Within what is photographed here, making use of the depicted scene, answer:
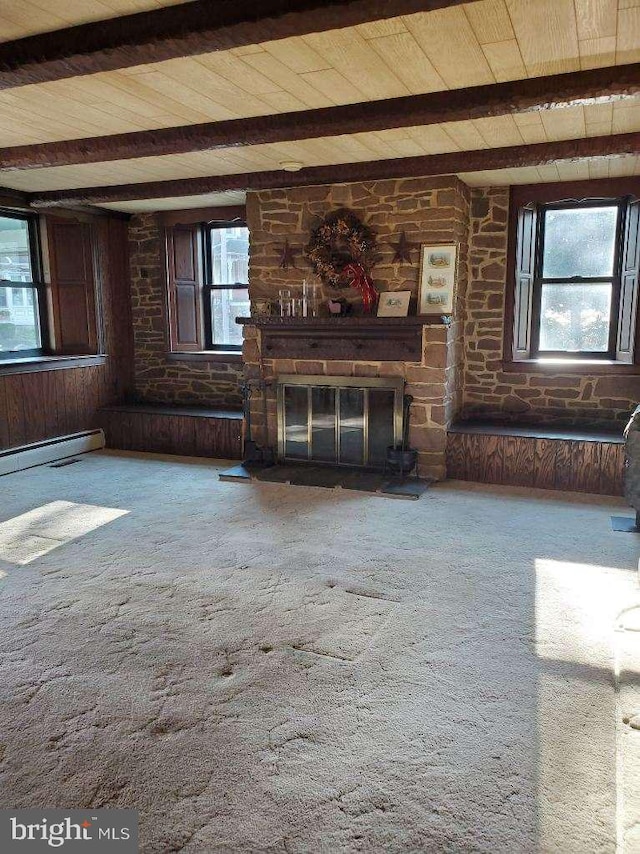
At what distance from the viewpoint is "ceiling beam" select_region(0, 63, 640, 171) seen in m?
3.08

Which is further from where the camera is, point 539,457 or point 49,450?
point 49,450

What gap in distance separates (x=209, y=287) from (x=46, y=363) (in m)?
1.86

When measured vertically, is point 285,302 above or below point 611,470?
A: above

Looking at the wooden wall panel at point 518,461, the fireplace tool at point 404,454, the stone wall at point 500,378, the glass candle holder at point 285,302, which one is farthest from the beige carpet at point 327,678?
the glass candle holder at point 285,302

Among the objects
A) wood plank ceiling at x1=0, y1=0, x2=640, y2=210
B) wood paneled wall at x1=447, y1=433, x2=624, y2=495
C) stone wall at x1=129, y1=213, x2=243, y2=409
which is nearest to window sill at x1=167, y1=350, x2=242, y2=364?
stone wall at x1=129, y1=213, x2=243, y2=409

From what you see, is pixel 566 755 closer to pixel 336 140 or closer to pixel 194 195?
pixel 336 140

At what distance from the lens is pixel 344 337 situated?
5430 millimetres

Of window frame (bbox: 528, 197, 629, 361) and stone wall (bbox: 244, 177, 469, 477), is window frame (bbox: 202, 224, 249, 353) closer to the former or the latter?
Result: stone wall (bbox: 244, 177, 469, 477)

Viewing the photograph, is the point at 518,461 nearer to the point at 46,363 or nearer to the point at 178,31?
the point at 178,31

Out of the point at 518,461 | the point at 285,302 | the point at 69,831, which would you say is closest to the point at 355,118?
the point at 285,302

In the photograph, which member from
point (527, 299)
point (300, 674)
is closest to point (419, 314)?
point (527, 299)

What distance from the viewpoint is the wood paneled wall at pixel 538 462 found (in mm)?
4961

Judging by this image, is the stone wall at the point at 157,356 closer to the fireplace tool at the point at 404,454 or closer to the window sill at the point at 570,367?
the fireplace tool at the point at 404,454

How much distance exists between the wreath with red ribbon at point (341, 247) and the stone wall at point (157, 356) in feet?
5.70
